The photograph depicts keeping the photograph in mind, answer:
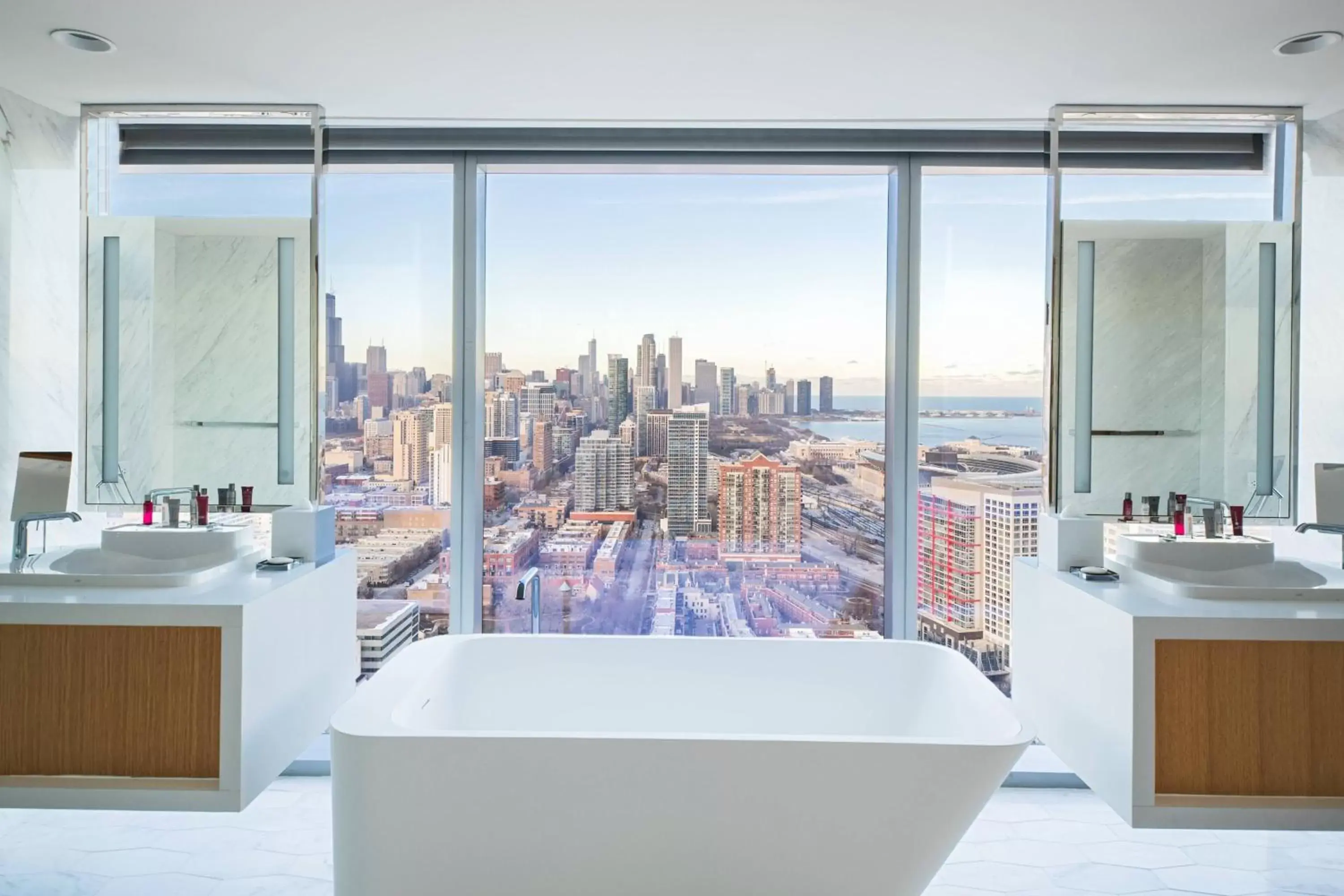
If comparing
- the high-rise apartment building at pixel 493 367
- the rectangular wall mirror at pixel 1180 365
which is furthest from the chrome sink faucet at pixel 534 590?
the rectangular wall mirror at pixel 1180 365

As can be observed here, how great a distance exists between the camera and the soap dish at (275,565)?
2.65 m

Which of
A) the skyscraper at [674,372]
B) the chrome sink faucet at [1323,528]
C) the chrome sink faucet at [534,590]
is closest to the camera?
the chrome sink faucet at [1323,528]

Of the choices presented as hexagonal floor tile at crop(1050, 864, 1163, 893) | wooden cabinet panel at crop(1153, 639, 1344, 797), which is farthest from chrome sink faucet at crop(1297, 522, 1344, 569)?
hexagonal floor tile at crop(1050, 864, 1163, 893)

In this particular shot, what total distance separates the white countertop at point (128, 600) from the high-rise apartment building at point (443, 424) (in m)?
0.99

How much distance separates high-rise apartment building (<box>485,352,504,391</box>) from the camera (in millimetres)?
3320

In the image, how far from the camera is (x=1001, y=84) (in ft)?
8.78

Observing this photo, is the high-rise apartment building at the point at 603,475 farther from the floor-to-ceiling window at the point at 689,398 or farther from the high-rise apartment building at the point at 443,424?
the high-rise apartment building at the point at 443,424

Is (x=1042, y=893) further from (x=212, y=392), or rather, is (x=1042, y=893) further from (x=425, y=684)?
(x=212, y=392)

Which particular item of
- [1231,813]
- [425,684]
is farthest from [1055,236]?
[425,684]

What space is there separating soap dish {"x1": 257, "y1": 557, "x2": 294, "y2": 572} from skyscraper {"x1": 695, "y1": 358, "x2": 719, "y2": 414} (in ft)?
5.01

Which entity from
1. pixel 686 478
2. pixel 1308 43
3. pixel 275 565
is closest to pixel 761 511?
pixel 686 478

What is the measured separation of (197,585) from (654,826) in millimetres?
1433

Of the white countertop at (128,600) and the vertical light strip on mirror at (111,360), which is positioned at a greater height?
the vertical light strip on mirror at (111,360)

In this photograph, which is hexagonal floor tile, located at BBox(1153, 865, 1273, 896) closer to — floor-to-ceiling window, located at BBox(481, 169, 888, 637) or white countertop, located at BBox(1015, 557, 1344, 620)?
white countertop, located at BBox(1015, 557, 1344, 620)
